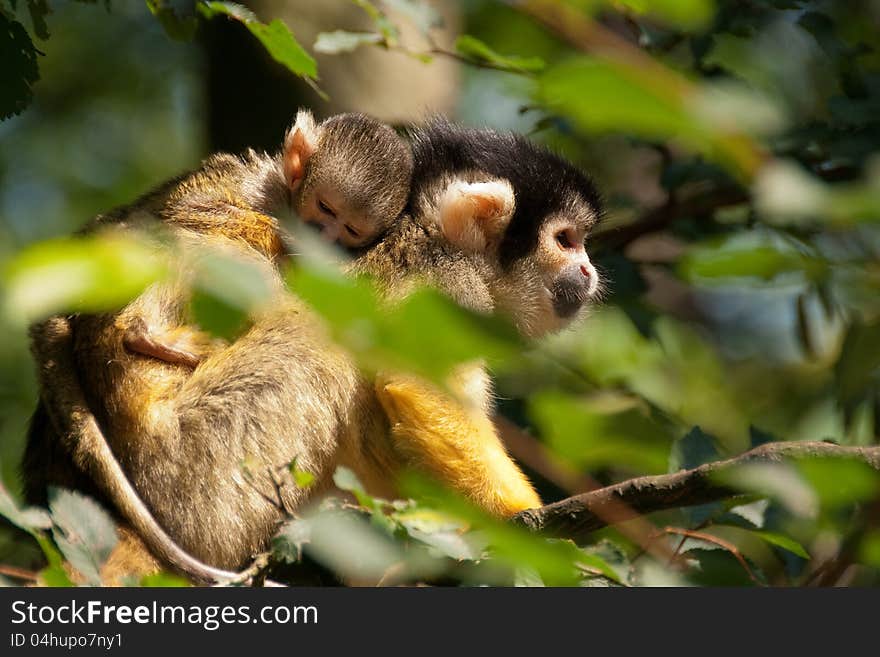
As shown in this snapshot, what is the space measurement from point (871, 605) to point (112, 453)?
250 centimetres

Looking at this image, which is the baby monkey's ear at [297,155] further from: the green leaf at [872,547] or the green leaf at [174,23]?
the green leaf at [872,547]

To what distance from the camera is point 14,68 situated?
3.29 metres

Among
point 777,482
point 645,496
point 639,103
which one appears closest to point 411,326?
point 639,103

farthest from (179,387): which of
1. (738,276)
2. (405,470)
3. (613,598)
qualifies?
(738,276)

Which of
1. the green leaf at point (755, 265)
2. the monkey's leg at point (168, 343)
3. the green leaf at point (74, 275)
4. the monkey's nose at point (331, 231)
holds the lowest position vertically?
the monkey's leg at point (168, 343)

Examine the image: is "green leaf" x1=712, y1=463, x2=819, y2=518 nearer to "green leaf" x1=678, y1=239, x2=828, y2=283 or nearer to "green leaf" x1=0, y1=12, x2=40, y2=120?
"green leaf" x1=678, y1=239, x2=828, y2=283

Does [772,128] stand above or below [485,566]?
above

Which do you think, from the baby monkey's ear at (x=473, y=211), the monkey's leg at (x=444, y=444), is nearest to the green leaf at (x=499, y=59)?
the baby monkey's ear at (x=473, y=211)

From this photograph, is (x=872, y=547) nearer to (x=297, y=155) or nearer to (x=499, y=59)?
(x=499, y=59)

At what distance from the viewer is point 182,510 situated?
3.67m

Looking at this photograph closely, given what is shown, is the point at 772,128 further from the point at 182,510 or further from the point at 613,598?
the point at 182,510

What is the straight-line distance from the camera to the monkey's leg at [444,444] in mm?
3826

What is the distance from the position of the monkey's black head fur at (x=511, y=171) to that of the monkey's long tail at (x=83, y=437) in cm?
158

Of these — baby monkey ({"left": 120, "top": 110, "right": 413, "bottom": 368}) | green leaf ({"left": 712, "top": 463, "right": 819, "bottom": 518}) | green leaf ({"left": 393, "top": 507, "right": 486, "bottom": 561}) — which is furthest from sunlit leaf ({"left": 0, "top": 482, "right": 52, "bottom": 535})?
green leaf ({"left": 712, "top": 463, "right": 819, "bottom": 518})
